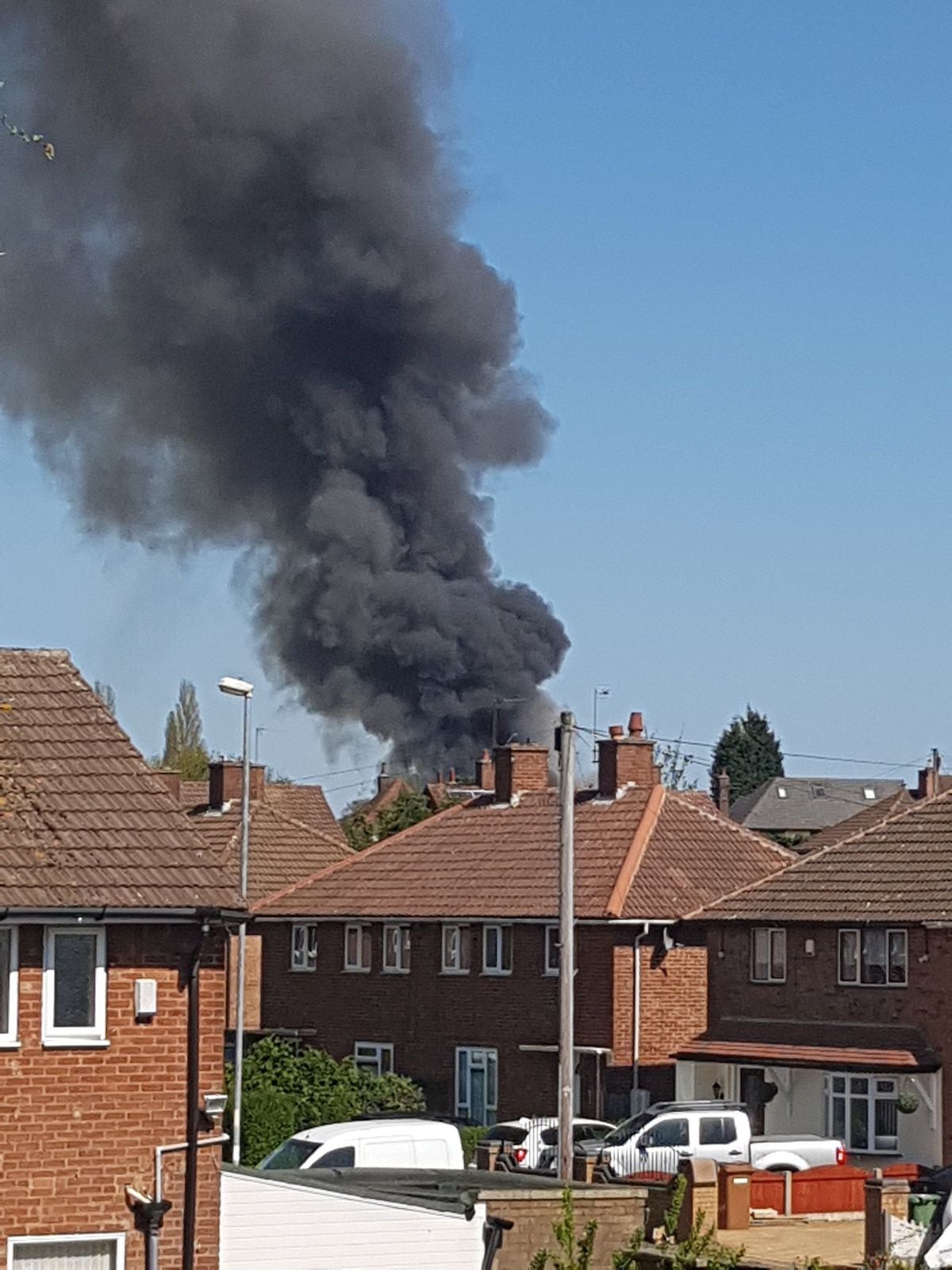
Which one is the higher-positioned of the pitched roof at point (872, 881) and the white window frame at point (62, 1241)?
the pitched roof at point (872, 881)

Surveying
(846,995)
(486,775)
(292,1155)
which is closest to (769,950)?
(846,995)

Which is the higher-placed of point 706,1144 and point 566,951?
point 566,951

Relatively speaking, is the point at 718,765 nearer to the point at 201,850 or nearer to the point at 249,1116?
the point at 249,1116

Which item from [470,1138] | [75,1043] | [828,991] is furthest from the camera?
[828,991]

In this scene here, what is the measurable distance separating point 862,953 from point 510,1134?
8.54 metres

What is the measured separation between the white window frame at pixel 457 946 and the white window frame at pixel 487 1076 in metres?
1.69

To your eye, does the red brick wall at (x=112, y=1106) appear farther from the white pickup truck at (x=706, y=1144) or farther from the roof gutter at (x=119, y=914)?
the white pickup truck at (x=706, y=1144)

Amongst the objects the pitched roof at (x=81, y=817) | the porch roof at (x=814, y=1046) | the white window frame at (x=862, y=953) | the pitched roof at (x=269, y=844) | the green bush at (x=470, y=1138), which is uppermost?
the pitched roof at (x=269, y=844)

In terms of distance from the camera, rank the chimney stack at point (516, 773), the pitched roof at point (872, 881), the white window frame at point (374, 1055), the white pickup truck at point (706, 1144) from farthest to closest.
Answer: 1. the chimney stack at point (516, 773)
2. the white window frame at point (374, 1055)
3. the pitched roof at point (872, 881)
4. the white pickup truck at point (706, 1144)

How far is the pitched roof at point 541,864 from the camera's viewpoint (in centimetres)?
4888

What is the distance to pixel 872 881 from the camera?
1747 inches

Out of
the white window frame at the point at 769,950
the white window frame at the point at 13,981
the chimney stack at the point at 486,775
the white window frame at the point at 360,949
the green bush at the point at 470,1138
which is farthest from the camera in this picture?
the chimney stack at the point at 486,775

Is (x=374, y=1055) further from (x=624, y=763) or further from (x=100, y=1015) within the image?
(x=100, y=1015)

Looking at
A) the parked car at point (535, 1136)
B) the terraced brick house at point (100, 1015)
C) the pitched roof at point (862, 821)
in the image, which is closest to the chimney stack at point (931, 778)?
the pitched roof at point (862, 821)
